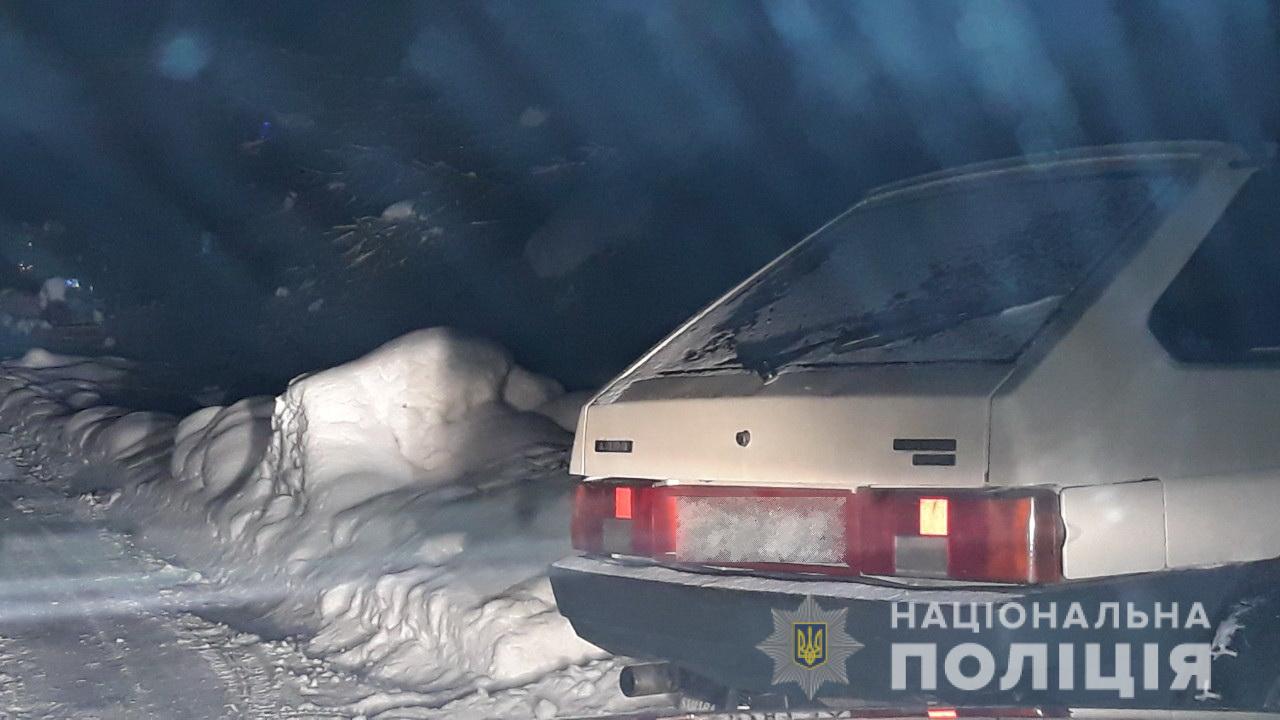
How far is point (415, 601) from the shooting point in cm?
599

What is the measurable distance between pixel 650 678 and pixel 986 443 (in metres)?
1.38

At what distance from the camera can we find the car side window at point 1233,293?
3523 mm

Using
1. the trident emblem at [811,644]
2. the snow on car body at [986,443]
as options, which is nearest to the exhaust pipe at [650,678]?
the snow on car body at [986,443]

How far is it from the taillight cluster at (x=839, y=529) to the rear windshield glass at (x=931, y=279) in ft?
1.25

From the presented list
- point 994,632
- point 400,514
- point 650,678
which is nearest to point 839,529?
point 994,632

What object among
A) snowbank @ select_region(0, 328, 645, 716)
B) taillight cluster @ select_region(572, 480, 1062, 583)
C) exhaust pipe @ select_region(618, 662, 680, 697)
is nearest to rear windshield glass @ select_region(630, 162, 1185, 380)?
taillight cluster @ select_region(572, 480, 1062, 583)

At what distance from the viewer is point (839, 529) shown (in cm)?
347

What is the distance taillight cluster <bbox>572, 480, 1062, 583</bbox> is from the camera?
3195 millimetres

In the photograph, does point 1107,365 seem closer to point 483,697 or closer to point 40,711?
point 483,697

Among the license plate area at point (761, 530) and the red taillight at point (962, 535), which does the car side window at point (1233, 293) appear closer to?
the red taillight at point (962, 535)

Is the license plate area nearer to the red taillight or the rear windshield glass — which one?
the red taillight

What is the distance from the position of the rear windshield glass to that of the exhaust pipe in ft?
2.99

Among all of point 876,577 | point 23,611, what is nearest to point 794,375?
point 876,577

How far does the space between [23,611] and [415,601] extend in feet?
8.31
